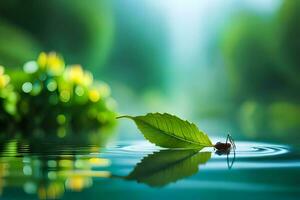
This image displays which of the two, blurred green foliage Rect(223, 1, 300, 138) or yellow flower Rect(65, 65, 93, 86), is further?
blurred green foliage Rect(223, 1, 300, 138)

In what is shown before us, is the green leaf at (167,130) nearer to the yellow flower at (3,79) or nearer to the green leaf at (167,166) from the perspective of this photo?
the green leaf at (167,166)

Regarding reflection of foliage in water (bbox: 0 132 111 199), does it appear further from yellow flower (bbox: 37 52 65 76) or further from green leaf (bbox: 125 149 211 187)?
yellow flower (bbox: 37 52 65 76)

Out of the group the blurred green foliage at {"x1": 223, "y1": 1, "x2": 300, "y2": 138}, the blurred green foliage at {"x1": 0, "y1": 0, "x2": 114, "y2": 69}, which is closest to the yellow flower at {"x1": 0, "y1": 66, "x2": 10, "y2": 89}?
the blurred green foliage at {"x1": 0, "y1": 0, "x2": 114, "y2": 69}

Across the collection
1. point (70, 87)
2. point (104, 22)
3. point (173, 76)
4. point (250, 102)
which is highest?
point (104, 22)

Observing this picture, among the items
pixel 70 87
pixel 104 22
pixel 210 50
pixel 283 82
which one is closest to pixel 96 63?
pixel 104 22

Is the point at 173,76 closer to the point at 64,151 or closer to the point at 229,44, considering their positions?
A: the point at 229,44

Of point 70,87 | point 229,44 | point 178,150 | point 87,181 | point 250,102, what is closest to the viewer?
point 87,181
